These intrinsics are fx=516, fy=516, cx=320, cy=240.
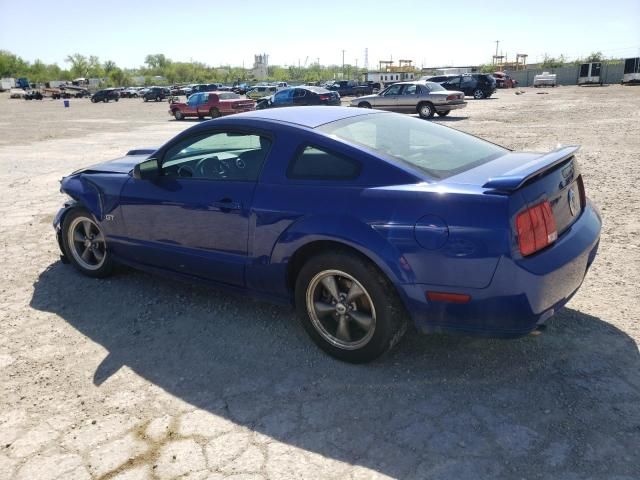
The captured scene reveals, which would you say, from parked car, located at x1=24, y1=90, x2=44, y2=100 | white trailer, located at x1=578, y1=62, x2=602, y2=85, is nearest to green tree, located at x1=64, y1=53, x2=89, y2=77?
parked car, located at x1=24, y1=90, x2=44, y2=100

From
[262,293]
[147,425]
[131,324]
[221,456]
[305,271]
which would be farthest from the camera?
[131,324]

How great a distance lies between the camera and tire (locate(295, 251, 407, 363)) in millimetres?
2963

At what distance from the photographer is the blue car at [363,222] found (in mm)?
2648

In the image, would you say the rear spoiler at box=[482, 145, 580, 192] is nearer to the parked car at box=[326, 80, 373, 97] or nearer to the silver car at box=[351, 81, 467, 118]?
the silver car at box=[351, 81, 467, 118]

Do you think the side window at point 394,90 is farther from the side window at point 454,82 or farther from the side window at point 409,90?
the side window at point 454,82

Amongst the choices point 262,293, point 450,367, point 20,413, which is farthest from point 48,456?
point 450,367

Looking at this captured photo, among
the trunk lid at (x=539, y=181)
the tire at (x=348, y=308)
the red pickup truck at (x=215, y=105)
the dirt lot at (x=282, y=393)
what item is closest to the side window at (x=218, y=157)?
the tire at (x=348, y=308)

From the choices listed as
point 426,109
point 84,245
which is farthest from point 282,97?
point 84,245

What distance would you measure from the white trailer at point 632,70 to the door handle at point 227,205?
53.7 m

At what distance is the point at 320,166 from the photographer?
10.5ft

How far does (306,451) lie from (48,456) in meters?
1.29

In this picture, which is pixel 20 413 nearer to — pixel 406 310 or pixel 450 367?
pixel 406 310

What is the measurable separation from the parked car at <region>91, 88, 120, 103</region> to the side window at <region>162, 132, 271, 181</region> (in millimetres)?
58742

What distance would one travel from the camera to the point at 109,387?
3.14 metres
